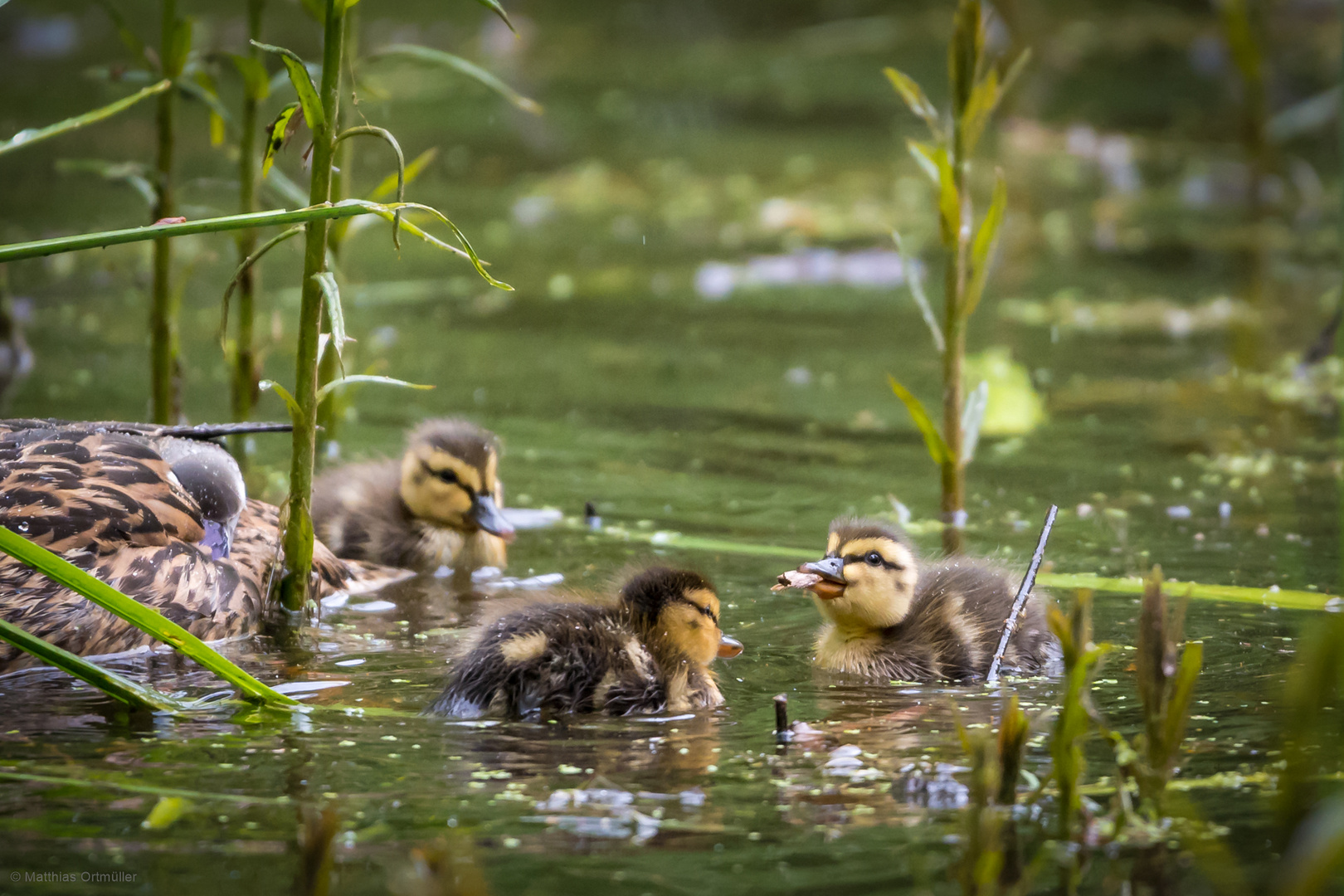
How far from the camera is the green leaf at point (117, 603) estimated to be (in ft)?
9.87

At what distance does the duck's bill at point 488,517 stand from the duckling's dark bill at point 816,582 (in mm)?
1056

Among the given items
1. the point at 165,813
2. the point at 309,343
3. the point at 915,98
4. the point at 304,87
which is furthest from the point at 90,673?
the point at 915,98

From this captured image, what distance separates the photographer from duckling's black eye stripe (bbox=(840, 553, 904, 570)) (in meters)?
3.97

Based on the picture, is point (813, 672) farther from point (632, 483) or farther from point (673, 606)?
point (632, 483)

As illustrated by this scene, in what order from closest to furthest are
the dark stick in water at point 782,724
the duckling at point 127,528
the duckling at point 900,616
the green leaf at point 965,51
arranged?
1. the dark stick in water at point 782,724
2. the duckling at point 127,528
3. the duckling at point 900,616
4. the green leaf at point 965,51

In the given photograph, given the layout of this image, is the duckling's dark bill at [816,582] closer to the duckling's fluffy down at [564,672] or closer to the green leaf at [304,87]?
the duckling's fluffy down at [564,672]

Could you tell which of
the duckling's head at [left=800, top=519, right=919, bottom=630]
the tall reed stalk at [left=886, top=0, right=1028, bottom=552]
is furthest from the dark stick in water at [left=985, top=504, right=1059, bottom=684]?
the tall reed stalk at [left=886, top=0, right=1028, bottom=552]

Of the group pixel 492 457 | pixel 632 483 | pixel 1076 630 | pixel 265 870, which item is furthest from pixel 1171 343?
pixel 265 870

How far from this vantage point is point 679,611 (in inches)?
143

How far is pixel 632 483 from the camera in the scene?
5625 millimetres

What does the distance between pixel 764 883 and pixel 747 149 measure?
9.71 meters

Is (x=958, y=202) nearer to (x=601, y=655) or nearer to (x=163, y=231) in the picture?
(x=601, y=655)

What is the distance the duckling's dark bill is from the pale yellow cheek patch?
2.32 ft

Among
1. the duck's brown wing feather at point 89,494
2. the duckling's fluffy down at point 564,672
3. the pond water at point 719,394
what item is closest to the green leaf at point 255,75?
the pond water at point 719,394
